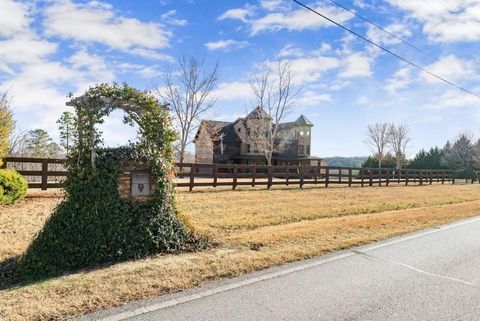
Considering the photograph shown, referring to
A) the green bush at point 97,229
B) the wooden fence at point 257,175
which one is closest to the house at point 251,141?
the wooden fence at point 257,175

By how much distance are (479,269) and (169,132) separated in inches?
220

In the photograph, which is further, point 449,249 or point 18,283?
point 449,249

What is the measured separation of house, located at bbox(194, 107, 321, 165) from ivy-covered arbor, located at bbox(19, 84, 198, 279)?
3131 cm

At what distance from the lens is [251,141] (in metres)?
41.1

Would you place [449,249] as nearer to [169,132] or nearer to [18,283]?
[169,132]

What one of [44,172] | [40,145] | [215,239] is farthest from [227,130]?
[215,239]

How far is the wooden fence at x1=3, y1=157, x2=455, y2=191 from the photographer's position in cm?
1297

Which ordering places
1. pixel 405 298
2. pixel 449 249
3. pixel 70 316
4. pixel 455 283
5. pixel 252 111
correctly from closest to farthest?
1. pixel 70 316
2. pixel 405 298
3. pixel 455 283
4. pixel 449 249
5. pixel 252 111

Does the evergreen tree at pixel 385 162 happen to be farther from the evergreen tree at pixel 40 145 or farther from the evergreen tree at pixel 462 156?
the evergreen tree at pixel 40 145

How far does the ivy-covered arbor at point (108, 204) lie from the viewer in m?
5.76

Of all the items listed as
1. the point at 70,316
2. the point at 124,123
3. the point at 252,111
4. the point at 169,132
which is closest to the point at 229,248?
the point at 169,132

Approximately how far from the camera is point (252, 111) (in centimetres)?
4028

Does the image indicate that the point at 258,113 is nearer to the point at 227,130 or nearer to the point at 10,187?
the point at 227,130

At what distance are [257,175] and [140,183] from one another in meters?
13.7
